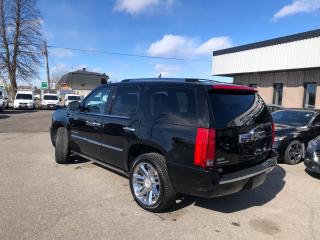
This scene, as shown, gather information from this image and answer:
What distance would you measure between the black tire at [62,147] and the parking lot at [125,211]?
1.60 feet

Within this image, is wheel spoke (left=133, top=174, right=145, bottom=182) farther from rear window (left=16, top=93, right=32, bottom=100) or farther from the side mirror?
rear window (left=16, top=93, right=32, bottom=100)

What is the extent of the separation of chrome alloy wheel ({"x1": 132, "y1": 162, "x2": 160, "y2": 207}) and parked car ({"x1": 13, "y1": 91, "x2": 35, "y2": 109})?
29.5 m

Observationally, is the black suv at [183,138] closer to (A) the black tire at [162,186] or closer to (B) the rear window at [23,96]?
(A) the black tire at [162,186]

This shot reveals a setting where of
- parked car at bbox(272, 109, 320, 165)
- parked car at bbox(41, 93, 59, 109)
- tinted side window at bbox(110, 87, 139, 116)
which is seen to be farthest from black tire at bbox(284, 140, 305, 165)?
parked car at bbox(41, 93, 59, 109)

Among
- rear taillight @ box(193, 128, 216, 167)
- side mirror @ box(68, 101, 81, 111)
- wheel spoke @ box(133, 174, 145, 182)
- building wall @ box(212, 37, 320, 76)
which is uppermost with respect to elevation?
building wall @ box(212, 37, 320, 76)

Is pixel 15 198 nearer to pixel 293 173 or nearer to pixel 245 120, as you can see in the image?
pixel 245 120

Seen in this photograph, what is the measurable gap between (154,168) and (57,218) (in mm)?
1446

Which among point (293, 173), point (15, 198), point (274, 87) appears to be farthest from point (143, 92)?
point (274, 87)

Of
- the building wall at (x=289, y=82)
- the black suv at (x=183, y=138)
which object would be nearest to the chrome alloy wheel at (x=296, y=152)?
the black suv at (x=183, y=138)

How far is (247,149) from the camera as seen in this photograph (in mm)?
4473

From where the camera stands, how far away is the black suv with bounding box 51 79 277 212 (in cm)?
404

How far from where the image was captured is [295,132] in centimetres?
823

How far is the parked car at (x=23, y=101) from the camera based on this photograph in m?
31.3

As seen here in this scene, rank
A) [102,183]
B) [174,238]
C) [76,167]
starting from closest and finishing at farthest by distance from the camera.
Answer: [174,238], [102,183], [76,167]
